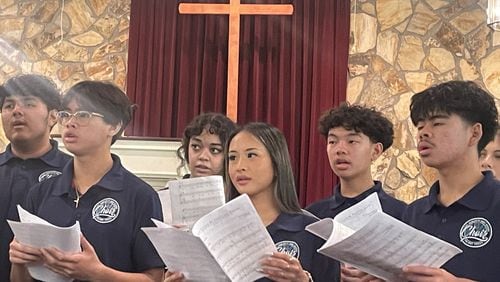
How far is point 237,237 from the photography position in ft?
5.37

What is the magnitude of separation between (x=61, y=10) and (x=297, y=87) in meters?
1.94

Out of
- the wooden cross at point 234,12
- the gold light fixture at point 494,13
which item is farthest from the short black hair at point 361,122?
the gold light fixture at point 494,13

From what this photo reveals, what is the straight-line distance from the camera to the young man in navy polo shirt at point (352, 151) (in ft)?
8.46

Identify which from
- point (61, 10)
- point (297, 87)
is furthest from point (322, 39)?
point (61, 10)

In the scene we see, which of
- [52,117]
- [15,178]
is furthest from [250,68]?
[15,178]

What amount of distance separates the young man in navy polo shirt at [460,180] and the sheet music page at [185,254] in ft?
1.85

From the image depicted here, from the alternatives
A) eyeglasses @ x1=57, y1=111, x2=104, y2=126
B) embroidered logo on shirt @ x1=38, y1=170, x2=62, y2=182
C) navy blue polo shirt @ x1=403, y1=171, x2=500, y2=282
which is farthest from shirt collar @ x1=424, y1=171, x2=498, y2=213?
embroidered logo on shirt @ x1=38, y1=170, x2=62, y2=182

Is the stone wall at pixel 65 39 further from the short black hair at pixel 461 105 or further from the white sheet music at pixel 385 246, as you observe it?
the white sheet music at pixel 385 246

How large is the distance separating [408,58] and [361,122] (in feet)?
8.05

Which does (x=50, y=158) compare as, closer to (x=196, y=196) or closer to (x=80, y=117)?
(x=80, y=117)

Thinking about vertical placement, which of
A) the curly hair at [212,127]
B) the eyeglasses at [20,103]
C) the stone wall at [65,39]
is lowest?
the curly hair at [212,127]

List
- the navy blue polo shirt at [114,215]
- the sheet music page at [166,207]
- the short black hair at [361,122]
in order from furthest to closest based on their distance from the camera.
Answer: the short black hair at [361,122] → the sheet music page at [166,207] → the navy blue polo shirt at [114,215]

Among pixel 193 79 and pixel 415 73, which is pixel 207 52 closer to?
pixel 193 79

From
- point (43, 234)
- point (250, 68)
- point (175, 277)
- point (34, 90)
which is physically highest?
point (250, 68)
